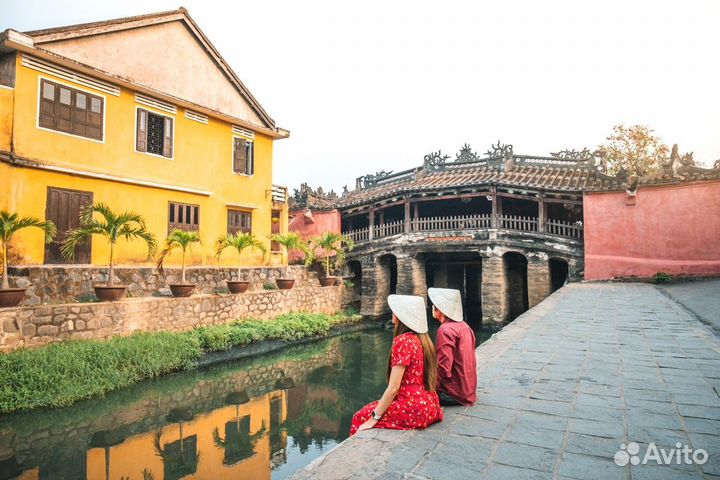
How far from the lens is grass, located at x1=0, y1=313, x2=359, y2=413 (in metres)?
7.21

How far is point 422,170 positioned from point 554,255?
25.6 feet

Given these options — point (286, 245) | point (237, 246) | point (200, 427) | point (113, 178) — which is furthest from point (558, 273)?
point (113, 178)

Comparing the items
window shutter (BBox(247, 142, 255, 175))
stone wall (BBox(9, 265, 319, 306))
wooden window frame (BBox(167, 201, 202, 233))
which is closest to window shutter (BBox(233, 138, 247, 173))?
window shutter (BBox(247, 142, 255, 175))

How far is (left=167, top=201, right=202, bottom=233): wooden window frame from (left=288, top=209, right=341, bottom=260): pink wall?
7334 millimetres

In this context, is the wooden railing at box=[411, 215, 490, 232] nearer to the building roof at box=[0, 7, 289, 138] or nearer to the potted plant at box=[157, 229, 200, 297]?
→ the building roof at box=[0, 7, 289, 138]

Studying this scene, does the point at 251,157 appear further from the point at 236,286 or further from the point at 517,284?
the point at 517,284

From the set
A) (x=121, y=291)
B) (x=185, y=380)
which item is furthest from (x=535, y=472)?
(x=121, y=291)

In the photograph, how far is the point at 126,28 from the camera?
12625 millimetres

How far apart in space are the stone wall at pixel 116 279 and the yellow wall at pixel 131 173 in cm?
69

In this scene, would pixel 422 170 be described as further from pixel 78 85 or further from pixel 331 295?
pixel 78 85

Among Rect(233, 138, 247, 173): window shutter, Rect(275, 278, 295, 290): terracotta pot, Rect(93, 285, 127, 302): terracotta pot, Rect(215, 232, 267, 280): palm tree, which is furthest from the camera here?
Rect(233, 138, 247, 173): window shutter

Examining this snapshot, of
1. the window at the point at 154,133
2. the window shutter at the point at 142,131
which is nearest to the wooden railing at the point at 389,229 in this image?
the window at the point at 154,133

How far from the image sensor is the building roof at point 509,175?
15734 mm

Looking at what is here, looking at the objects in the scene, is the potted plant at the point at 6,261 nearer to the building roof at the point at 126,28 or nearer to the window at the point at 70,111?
the window at the point at 70,111
